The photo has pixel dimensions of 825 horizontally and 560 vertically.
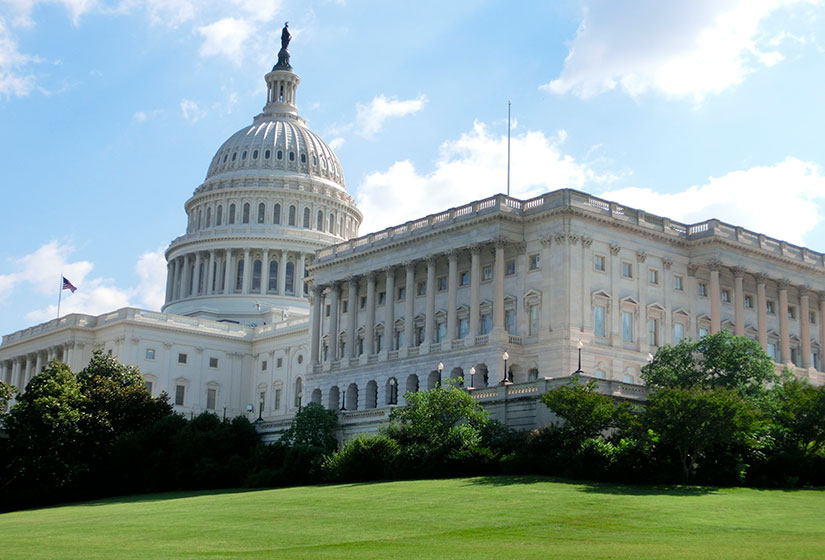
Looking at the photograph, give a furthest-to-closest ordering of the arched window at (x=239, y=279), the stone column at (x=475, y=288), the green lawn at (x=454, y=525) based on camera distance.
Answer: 1. the arched window at (x=239, y=279)
2. the stone column at (x=475, y=288)
3. the green lawn at (x=454, y=525)

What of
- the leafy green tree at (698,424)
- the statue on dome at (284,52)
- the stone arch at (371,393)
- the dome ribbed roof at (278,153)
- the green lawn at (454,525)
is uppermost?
the statue on dome at (284,52)

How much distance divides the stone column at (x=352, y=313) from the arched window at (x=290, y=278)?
51.4 metres

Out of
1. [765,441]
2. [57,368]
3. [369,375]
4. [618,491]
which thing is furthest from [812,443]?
[57,368]

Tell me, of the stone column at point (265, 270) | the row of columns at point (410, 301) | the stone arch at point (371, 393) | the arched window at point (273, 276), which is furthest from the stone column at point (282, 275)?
the stone arch at point (371, 393)

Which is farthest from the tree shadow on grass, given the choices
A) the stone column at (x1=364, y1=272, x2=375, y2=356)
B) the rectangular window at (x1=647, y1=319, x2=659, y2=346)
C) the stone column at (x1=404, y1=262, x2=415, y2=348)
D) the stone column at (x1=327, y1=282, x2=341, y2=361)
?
the stone column at (x1=327, y1=282, x2=341, y2=361)

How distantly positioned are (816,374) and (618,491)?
55886mm

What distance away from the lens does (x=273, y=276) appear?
524 ft

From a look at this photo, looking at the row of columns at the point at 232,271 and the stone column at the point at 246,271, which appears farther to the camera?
the row of columns at the point at 232,271

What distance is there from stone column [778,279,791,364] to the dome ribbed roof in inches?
→ 3278

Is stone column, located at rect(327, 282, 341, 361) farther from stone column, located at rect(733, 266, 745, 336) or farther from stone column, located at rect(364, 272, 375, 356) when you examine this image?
stone column, located at rect(733, 266, 745, 336)

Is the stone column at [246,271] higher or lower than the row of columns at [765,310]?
higher

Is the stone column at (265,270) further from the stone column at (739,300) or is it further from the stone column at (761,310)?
the stone column at (761,310)

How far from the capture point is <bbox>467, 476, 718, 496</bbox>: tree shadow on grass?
2088 inches

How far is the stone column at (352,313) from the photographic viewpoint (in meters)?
108
